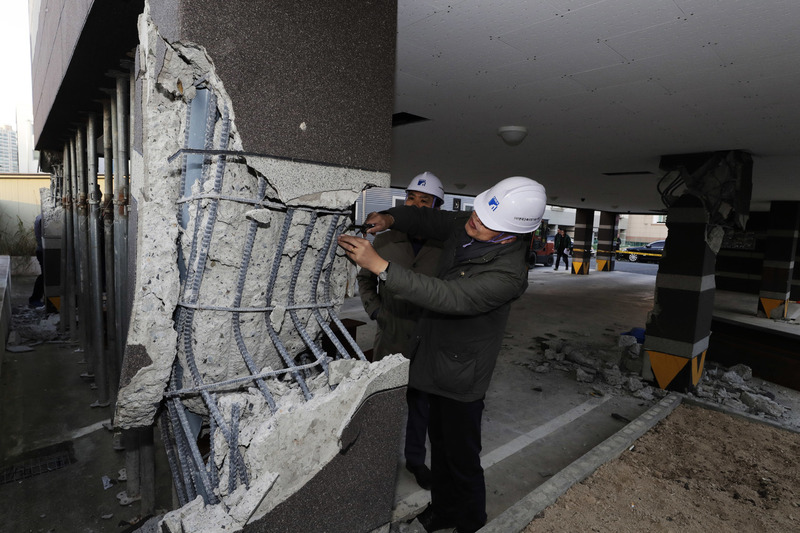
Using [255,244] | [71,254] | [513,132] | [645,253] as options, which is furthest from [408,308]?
[645,253]

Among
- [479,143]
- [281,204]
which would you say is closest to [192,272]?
[281,204]

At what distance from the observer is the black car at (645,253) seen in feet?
82.3

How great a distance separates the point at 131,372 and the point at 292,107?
42.8 inches

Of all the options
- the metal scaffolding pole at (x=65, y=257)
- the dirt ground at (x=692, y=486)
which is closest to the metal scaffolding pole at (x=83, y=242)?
the metal scaffolding pole at (x=65, y=257)

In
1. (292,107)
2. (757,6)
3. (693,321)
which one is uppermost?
(757,6)

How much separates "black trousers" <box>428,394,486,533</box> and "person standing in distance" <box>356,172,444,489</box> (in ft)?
1.62

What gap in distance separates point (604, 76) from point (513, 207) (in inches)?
46.7

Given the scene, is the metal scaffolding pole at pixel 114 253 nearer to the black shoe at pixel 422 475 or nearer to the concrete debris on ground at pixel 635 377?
the black shoe at pixel 422 475

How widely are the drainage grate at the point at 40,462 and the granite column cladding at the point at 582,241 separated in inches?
672

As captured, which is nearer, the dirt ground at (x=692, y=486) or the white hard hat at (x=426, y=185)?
the dirt ground at (x=692, y=486)

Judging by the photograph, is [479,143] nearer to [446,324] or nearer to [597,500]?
[446,324]

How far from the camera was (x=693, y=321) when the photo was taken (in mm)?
4871

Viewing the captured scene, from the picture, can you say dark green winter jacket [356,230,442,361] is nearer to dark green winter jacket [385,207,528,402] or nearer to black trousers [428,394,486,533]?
dark green winter jacket [385,207,528,402]

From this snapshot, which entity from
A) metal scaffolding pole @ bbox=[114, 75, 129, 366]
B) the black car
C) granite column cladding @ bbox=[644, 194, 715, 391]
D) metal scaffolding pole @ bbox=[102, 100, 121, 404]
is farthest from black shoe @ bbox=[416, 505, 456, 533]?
the black car
